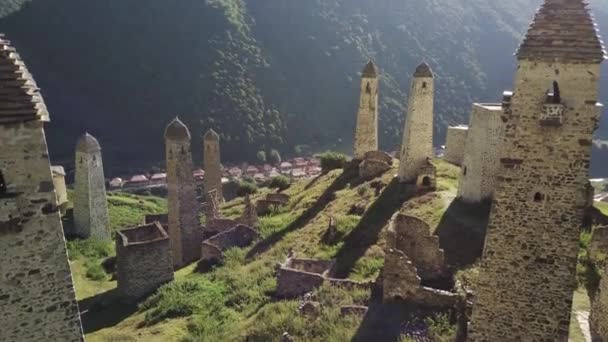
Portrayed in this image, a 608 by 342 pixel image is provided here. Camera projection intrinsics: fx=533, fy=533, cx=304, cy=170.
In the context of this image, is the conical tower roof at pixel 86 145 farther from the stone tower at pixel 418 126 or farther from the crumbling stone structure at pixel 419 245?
the crumbling stone structure at pixel 419 245

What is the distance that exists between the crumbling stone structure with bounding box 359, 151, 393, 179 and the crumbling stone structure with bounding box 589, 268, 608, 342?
15443 millimetres

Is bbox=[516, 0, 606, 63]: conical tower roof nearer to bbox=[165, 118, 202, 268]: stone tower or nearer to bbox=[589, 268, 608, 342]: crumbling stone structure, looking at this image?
bbox=[589, 268, 608, 342]: crumbling stone structure

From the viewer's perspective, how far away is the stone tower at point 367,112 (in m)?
25.8

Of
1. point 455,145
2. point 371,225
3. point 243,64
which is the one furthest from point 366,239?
point 243,64

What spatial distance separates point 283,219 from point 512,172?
15.3 metres

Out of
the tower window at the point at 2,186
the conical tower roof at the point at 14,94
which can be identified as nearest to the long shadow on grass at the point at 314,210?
the tower window at the point at 2,186

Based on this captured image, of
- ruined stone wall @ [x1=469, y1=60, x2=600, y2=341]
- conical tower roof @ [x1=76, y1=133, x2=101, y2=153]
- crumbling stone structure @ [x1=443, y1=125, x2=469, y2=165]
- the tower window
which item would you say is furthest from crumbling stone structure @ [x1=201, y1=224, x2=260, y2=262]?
the tower window

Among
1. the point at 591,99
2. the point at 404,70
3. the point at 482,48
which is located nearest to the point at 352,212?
the point at 591,99

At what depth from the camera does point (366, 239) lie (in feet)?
56.3

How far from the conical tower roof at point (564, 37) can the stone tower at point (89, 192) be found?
2266 centimetres

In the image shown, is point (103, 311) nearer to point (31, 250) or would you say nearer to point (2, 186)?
point (31, 250)

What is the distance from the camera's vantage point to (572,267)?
8.30m

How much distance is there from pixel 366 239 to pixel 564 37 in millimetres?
10435

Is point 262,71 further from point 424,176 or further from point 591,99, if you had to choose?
point 591,99
